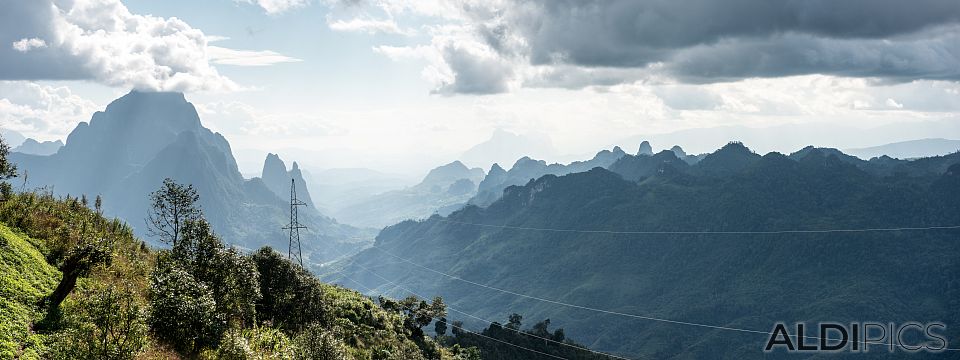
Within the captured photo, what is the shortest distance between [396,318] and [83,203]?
57.7m

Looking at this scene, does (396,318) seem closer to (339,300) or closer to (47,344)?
(339,300)

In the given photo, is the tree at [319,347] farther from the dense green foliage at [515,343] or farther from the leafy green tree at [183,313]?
the dense green foliage at [515,343]

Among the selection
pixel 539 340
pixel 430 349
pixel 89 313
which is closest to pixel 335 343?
pixel 89 313

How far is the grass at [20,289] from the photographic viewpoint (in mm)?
31312

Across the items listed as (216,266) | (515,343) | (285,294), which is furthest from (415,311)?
(216,266)

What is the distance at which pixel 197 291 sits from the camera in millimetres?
39562

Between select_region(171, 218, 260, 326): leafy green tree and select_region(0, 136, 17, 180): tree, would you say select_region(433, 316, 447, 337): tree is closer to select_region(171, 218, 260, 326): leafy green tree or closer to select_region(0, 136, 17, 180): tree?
select_region(171, 218, 260, 326): leafy green tree

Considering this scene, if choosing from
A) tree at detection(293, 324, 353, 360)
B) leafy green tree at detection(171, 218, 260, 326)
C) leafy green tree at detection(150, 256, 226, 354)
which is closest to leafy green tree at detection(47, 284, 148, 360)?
leafy green tree at detection(150, 256, 226, 354)

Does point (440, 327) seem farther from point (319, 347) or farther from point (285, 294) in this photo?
point (319, 347)

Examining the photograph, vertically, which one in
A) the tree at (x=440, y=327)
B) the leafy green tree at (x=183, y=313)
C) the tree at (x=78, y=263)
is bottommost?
the tree at (x=440, y=327)

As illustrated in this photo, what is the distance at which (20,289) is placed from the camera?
119 ft

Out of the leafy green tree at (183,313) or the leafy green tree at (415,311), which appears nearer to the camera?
the leafy green tree at (183,313)

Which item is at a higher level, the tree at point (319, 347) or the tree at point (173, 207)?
the tree at point (173, 207)

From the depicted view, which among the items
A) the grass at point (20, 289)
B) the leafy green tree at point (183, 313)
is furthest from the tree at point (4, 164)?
the leafy green tree at point (183, 313)
